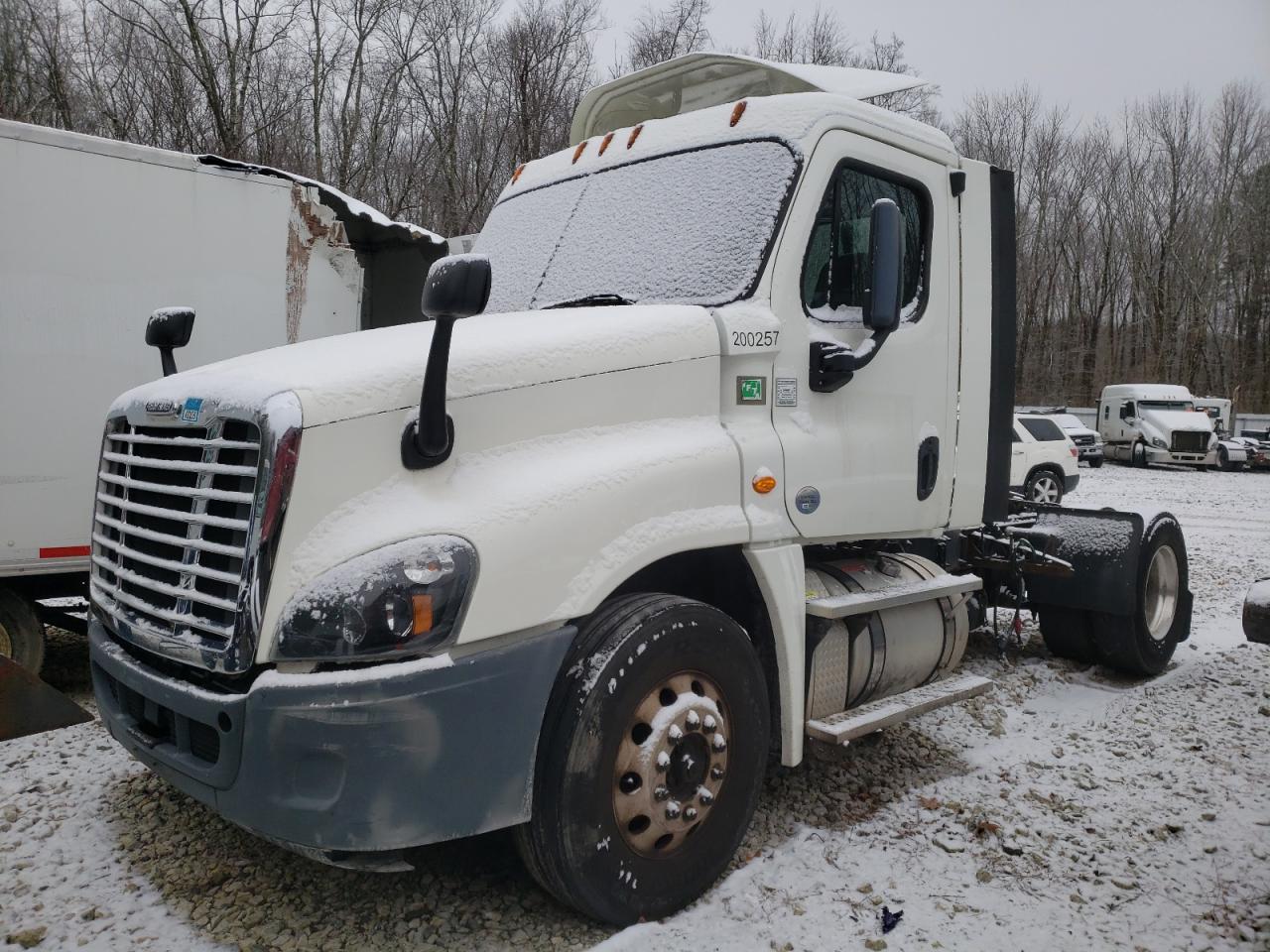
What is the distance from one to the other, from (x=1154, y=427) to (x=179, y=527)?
30.0 meters

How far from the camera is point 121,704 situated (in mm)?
3238

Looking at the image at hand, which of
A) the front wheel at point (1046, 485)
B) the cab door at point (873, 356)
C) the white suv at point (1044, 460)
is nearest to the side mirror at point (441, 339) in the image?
the cab door at point (873, 356)

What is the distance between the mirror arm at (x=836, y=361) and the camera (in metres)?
3.76

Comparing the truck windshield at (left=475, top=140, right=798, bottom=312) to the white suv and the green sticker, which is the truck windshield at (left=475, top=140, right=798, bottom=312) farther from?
the white suv

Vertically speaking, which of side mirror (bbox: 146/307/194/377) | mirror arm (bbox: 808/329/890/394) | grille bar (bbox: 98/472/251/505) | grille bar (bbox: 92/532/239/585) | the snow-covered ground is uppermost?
side mirror (bbox: 146/307/194/377)

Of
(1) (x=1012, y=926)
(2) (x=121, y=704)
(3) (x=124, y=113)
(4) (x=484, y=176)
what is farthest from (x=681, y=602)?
(4) (x=484, y=176)

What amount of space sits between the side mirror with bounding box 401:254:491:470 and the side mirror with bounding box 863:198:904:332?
1624 millimetres

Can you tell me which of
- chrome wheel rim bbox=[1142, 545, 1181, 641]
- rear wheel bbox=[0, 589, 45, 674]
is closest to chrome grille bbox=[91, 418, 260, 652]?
rear wheel bbox=[0, 589, 45, 674]

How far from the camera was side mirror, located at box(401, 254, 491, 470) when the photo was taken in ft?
8.85

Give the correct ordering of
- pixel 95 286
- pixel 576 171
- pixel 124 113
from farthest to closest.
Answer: pixel 124 113 → pixel 95 286 → pixel 576 171

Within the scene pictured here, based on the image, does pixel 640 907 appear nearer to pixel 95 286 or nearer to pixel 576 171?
pixel 576 171

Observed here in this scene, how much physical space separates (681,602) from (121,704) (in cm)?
192

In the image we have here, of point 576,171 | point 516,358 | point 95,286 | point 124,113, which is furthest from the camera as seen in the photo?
point 124,113

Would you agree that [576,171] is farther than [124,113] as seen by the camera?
→ No
